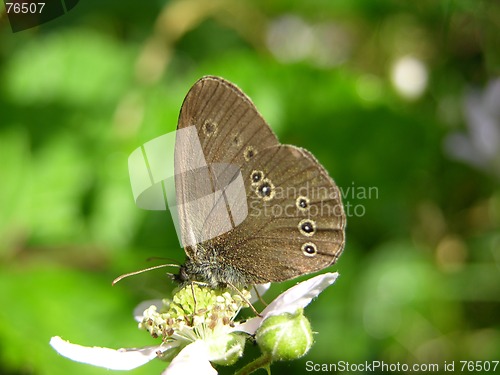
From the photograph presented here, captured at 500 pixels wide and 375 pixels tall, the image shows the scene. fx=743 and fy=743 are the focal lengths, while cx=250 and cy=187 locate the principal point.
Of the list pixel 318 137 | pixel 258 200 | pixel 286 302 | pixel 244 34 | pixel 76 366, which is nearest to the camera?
pixel 286 302

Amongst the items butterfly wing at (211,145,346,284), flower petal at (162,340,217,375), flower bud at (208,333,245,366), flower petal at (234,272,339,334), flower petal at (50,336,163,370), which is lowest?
flower bud at (208,333,245,366)

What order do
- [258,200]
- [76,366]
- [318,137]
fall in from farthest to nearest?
[318,137] < [76,366] < [258,200]

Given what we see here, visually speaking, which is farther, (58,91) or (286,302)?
(58,91)

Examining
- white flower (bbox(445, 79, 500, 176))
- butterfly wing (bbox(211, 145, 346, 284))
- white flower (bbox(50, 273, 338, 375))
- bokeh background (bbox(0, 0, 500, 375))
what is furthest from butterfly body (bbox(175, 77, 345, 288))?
white flower (bbox(445, 79, 500, 176))

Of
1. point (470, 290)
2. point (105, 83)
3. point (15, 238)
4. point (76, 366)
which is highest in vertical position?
point (105, 83)

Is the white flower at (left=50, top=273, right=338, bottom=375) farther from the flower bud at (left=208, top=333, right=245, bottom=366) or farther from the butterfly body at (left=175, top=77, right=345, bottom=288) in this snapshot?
the butterfly body at (left=175, top=77, right=345, bottom=288)

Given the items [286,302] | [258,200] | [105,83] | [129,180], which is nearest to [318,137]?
[129,180]

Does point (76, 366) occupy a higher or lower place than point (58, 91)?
lower

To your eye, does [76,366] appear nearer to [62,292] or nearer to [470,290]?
[62,292]

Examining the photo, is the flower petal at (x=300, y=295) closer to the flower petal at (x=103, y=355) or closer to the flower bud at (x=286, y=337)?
the flower bud at (x=286, y=337)
